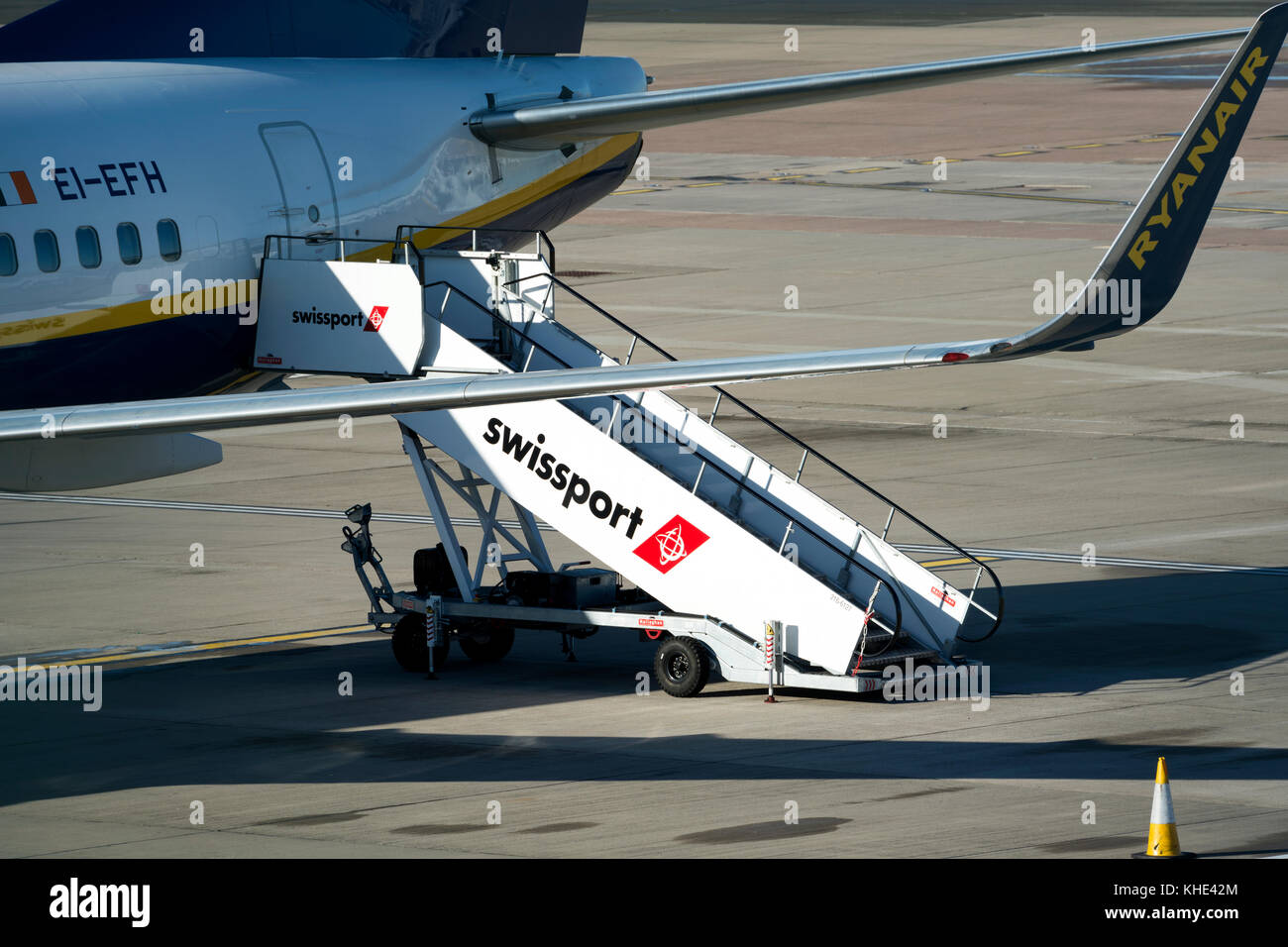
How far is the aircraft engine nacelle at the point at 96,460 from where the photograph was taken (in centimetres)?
2098

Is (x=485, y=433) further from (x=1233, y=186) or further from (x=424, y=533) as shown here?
(x=1233, y=186)

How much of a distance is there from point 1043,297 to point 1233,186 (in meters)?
19.6

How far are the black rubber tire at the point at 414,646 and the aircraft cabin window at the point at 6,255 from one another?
532 cm

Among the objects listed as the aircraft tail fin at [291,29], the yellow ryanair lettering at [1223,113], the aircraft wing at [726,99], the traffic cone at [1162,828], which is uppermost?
the aircraft tail fin at [291,29]

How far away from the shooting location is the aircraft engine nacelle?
20984 mm

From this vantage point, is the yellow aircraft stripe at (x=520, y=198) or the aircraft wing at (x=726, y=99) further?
the yellow aircraft stripe at (x=520, y=198)

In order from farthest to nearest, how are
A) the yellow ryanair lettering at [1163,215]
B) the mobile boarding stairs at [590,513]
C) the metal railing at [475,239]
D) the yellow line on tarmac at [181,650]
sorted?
the metal railing at [475,239]
the yellow line on tarmac at [181,650]
the mobile boarding stairs at [590,513]
the yellow ryanair lettering at [1163,215]

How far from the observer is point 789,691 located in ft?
69.2

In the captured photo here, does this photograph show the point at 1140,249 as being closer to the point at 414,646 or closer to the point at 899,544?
the point at 414,646

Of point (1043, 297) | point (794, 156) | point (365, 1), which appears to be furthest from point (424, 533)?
point (794, 156)

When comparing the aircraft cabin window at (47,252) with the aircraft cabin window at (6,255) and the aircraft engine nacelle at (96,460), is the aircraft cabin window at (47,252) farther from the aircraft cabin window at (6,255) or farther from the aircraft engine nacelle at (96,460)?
the aircraft engine nacelle at (96,460)

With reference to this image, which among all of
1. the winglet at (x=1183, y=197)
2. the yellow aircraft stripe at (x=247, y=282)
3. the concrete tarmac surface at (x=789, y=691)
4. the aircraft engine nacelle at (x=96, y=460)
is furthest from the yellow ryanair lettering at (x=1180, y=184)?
the yellow aircraft stripe at (x=247, y=282)

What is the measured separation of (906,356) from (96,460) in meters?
9.64

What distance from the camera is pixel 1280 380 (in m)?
37.8
